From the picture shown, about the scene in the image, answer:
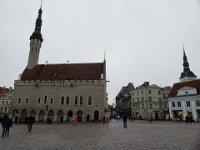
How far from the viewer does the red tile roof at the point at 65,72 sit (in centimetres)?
4749

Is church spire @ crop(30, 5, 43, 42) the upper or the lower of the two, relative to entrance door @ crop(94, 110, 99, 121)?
upper

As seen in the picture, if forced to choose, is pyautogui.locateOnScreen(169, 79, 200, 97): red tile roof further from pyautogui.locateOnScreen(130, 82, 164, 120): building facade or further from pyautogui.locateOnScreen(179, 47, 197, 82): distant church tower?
pyautogui.locateOnScreen(179, 47, 197, 82): distant church tower

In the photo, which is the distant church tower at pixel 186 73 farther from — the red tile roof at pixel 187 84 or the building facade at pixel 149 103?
the red tile roof at pixel 187 84

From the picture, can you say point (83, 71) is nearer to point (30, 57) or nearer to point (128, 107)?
point (30, 57)

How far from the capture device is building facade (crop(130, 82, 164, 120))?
63.9 metres

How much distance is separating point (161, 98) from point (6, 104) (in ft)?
200

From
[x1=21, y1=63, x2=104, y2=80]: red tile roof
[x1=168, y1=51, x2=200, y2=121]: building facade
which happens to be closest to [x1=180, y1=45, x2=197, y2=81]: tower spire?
[x1=168, y1=51, x2=200, y2=121]: building facade

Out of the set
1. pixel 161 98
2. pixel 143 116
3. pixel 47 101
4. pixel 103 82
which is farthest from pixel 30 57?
pixel 161 98

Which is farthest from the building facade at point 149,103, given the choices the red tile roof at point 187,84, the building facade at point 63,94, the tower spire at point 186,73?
the building facade at point 63,94

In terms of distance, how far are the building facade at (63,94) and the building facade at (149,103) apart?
77.9 feet

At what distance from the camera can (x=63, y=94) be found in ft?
150

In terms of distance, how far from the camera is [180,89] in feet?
167

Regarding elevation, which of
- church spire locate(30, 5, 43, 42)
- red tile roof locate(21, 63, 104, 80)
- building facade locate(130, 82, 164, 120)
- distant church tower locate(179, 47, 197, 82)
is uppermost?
church spire locate(30, 5, 43, 42)

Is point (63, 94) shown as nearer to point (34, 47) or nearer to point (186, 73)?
point (34, 47)
